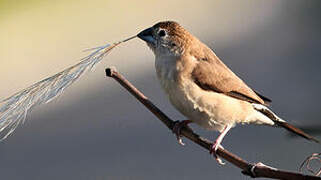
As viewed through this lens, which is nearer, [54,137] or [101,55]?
[101,55]

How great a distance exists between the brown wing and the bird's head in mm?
94

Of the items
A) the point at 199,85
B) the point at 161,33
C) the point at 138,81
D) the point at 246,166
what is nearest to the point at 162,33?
the point at 161,33

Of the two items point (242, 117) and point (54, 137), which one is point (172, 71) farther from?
point (54, 137)

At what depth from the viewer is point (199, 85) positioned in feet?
8.16

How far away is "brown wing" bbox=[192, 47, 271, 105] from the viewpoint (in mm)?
2523

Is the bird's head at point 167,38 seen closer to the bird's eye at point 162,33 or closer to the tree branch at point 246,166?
the bird's eye at point 162,33

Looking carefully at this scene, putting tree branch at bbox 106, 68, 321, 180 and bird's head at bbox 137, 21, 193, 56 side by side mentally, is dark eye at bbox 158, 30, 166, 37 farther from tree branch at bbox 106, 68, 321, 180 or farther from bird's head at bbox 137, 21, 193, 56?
tree branch at bbox 106, 68, 321, 180

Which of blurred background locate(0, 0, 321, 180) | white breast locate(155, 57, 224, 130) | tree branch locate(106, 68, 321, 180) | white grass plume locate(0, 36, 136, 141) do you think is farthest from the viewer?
blurred background locate(0, 0, 321, 180)

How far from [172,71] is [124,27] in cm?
271

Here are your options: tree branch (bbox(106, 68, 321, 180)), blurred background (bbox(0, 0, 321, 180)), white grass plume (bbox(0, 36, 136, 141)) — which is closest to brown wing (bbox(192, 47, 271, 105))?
tree branch (bbox(106, 68, 321, 180))

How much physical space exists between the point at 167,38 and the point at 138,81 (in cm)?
227

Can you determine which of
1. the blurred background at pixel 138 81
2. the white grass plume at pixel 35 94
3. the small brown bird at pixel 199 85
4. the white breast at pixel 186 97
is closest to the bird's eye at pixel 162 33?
the small brown bird at pixel 199 85

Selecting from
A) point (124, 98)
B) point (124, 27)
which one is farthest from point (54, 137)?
point (124, 27)

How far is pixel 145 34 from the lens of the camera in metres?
2.46
